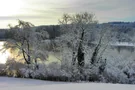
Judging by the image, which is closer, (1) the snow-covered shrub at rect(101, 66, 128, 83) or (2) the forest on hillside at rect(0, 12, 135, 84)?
(1) the snow-covered shrub at rect(101, 66, 128, 83)

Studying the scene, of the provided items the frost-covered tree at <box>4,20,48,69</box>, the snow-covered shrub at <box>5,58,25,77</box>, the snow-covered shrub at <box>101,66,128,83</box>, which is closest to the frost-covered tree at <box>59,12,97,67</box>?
the snow-covered shrub at <box>101,66,128,83</box>

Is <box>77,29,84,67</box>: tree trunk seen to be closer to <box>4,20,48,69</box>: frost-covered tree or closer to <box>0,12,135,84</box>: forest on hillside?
<box>0,12,135,84</box>: forest on hillside

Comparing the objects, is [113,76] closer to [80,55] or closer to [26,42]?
[80,55]

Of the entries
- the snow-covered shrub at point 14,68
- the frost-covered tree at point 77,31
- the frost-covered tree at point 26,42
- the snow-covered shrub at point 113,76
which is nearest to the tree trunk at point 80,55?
the frost-covered tree at point 77,31

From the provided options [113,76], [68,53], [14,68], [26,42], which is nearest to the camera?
[113,76]

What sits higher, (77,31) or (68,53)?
(77,31)

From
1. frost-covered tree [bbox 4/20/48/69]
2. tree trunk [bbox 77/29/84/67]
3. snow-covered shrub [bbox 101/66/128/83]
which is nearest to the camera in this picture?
snow-covered shrub [bbox 101/66/128/83]

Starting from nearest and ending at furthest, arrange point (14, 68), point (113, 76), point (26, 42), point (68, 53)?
point (113, 76) < point (14, 68) < point (68, 53) < point (26, 42)

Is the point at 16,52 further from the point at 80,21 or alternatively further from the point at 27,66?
the point at 80,21

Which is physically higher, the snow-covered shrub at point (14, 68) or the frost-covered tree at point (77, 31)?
the frost-covered tree at point (77, 31)

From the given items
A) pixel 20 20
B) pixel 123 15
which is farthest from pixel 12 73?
pixel 123 15

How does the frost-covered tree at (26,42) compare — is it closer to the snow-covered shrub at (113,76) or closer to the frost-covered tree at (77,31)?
the frost-covered tree at (77,31)

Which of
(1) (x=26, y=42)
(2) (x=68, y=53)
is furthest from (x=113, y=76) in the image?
(1) (x=26, y=42)

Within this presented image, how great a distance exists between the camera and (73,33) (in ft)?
72.7
